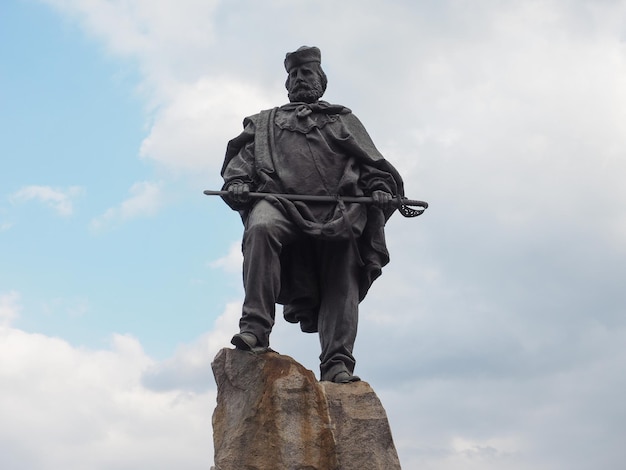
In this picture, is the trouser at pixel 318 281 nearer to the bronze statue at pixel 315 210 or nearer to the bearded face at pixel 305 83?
the bronze statue at pixel 315 210

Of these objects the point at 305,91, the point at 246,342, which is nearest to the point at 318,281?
the point at 246,342

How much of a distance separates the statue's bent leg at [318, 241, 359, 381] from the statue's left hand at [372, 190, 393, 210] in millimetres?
443

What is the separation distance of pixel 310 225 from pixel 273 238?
1.30 ft

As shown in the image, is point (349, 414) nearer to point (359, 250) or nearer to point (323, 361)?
point (323, 361)

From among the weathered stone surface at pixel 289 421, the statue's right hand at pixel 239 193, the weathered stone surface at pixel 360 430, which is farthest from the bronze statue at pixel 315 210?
the weathered stone surface at pixel 289 421

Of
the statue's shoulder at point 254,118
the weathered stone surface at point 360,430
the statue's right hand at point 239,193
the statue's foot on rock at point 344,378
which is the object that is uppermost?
the statue's shoulder at point 254,118

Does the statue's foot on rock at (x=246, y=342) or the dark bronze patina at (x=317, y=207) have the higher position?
the dark bronze patina at (x=317, y=207)

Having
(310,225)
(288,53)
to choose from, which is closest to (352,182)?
(310,225)

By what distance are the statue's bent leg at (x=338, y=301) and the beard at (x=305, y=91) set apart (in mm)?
1500

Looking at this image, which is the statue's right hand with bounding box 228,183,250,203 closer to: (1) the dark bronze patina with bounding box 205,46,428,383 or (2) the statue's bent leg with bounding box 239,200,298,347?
(1) the dark bronze patina with bounding box 205,46,428,383

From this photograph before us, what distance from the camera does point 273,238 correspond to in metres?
9.34

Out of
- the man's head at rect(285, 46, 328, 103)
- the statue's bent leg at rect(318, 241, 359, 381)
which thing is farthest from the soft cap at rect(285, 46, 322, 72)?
the statue's bent leg at rect(318, 241, 359, 381)

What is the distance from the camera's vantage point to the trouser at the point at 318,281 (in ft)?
30.1

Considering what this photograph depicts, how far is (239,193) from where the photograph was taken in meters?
9.66
